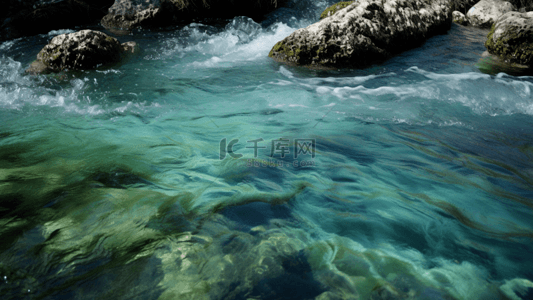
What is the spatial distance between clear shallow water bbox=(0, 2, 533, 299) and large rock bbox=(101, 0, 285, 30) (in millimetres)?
3855

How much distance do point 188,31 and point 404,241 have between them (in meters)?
7.81

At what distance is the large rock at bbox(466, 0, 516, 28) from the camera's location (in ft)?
29.4

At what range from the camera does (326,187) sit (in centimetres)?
265

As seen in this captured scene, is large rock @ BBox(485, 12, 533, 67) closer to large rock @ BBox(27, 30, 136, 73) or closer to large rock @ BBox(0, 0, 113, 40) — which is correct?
large rock @ BBox(27, 30, 136, 73)

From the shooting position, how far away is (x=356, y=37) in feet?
19.1

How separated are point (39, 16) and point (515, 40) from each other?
11631mm

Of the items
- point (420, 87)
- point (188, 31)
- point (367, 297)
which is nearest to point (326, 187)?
point (367, 297)

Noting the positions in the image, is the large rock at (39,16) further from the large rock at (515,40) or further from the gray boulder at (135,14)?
the large rock at (515,40)

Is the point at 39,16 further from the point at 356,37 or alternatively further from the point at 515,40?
the point at 515,40

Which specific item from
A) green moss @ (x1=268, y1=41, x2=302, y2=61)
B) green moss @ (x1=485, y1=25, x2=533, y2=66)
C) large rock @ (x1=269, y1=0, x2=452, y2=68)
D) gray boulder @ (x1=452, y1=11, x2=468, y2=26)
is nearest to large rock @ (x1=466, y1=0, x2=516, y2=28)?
gray boulder @ (x1=452, y1=11, x2=468, y2=26)

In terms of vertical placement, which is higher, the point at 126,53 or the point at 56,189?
the point at 126,53

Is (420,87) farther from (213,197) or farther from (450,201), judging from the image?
(213,197)

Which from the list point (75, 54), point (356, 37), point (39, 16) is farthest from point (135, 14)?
point (356, 37)

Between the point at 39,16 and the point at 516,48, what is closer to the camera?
the point at 516,48
